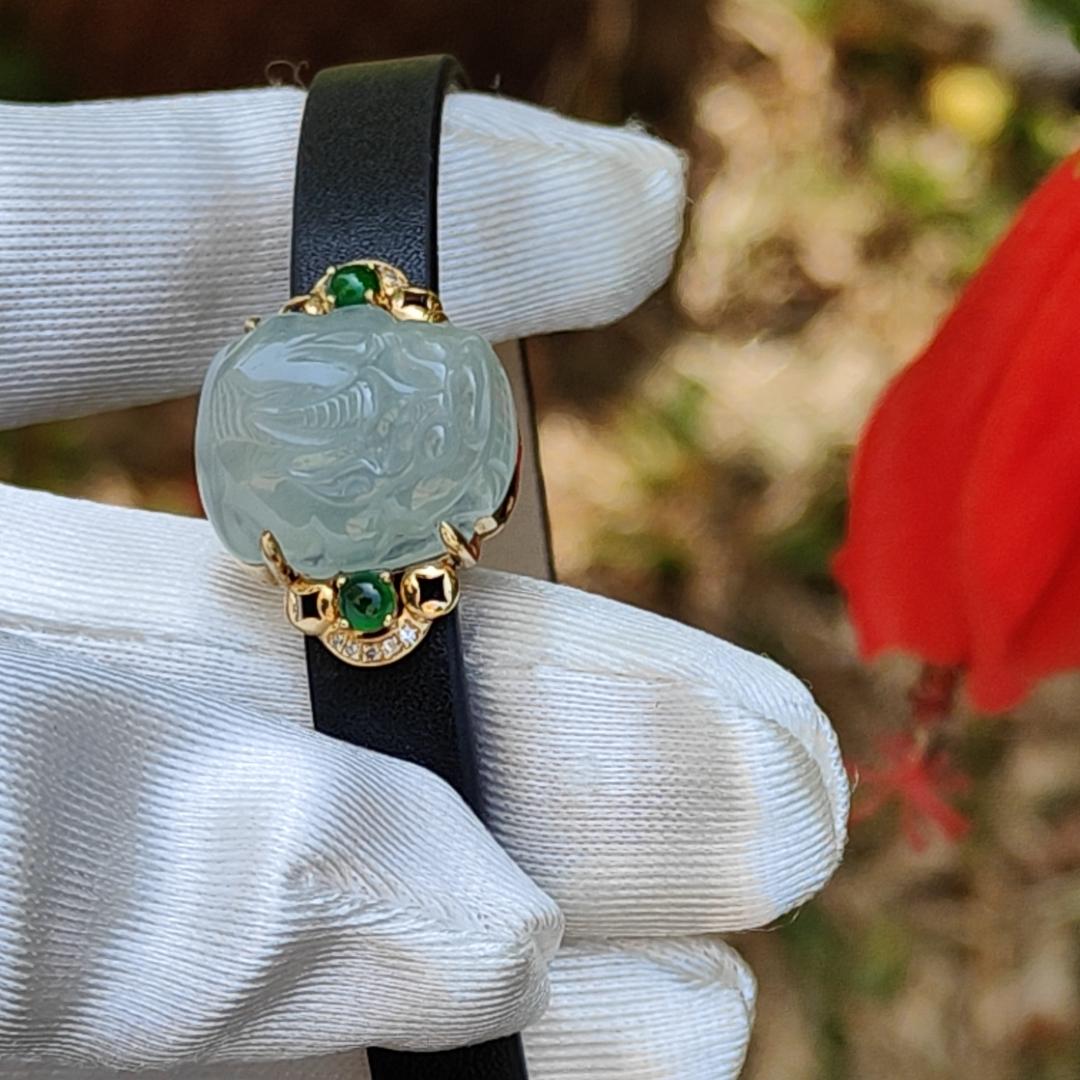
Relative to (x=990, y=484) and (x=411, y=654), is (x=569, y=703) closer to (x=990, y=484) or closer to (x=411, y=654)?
(x=411, y=654)

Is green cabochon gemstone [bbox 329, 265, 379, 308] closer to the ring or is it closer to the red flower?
the ring

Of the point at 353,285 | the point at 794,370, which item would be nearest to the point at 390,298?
the point at 353,285

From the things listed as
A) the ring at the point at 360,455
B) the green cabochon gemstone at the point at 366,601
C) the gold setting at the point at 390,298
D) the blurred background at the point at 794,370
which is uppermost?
the gold setting at the point at 390,298

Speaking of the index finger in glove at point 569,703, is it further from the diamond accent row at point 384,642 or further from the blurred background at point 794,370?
the blurred background at point 794,370

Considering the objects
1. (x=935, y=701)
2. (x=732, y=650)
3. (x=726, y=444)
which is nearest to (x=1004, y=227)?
(x=726, y=444)

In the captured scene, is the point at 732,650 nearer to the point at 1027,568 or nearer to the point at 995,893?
the point at 1027,568

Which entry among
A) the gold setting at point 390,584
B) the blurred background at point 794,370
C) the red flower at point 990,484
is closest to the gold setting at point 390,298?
the gold setting at point 390,584

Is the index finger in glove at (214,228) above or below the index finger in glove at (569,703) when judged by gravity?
above
